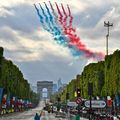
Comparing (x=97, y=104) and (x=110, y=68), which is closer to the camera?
(x=97, y=104)

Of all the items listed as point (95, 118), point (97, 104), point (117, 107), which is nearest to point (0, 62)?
point (117, 107)

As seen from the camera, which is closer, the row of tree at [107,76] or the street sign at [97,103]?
the street sign at [97,103]

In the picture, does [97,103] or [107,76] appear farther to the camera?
[107,76]

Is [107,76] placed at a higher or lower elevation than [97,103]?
higher

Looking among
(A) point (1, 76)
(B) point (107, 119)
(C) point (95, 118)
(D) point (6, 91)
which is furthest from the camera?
(D) point (6, 91)

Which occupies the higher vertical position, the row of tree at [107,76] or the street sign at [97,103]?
the row of tree at [107,76]

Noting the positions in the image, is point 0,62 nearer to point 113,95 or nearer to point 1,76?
point 1,76

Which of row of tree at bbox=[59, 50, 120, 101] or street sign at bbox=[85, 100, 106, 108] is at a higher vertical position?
row of tree at bbox=[59, 50, 120, 101]

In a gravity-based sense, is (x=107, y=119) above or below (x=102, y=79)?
below

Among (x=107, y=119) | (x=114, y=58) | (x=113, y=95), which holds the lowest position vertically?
(x=107, y=119)

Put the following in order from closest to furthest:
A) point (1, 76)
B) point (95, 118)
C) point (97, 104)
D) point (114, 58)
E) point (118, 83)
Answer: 1. point (97, 104)
2. point (95, 118)
3. point (118, 83)
4. point (114, 58)
5. point (1, 76)

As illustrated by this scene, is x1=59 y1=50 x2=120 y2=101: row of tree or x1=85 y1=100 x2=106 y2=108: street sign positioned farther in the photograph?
x1=59 y1=50 x2=120 y2=101: row of tree
